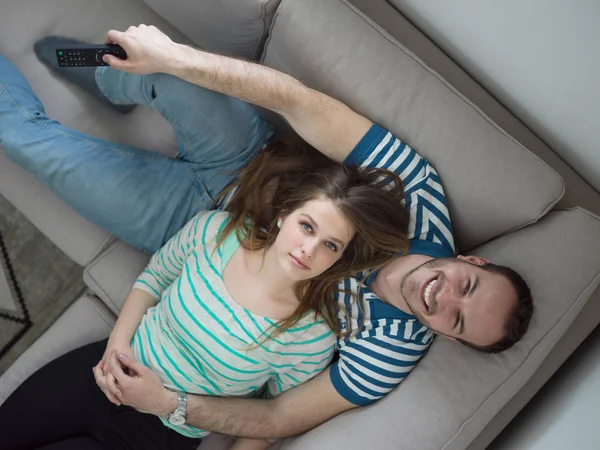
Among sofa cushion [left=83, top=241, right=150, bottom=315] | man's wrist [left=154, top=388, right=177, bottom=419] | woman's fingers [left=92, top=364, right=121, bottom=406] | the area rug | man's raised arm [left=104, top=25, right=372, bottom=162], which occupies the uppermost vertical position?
man's raised arm [left=104, top=25, right=372, bottom=162]

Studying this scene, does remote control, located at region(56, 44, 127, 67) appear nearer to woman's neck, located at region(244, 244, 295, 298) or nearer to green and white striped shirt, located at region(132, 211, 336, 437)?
green and white striped shirt, located at region(132, 211, 336, 437)

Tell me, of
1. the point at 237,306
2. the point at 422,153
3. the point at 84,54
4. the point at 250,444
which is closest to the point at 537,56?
the point at 422,153

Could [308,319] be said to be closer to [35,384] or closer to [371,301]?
[371,301]

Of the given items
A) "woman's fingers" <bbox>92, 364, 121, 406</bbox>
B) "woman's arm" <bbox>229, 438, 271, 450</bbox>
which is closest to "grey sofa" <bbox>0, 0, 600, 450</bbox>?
"woman's arm" <bbox>229, 438, 271, 450</bbox>

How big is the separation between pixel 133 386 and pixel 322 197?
0.64 m

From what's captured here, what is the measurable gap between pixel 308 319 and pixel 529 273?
1.74 feet

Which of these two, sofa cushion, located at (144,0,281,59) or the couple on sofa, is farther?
sofa cushion, located at (144,0,281,59)

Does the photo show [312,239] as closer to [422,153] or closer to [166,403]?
[422,153]

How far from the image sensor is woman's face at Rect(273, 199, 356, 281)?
115 centimetres

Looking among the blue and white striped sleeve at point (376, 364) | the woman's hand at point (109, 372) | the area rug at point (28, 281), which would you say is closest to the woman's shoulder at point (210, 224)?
the woman's hand at point (109, 372)

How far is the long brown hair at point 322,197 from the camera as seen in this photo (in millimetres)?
1210

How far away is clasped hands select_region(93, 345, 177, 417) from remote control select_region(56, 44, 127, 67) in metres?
0.71

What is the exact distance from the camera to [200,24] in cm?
147

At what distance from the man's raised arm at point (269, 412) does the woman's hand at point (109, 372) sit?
0.38 feet
